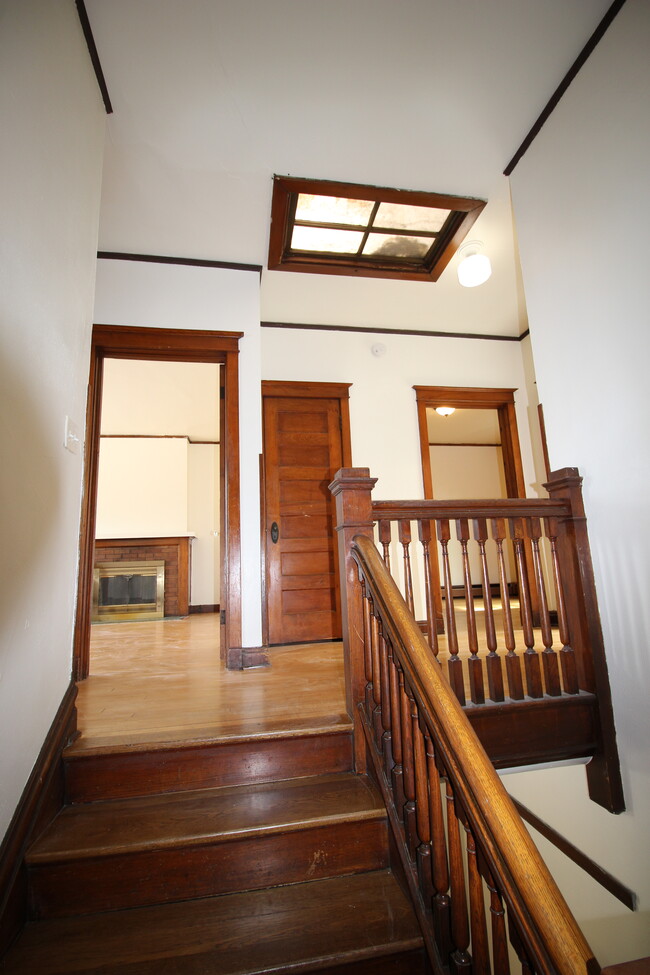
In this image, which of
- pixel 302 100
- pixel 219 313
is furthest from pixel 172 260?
pixel 302 100

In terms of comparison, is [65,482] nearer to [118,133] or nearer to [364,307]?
[118,133]

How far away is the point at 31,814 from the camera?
1.37m

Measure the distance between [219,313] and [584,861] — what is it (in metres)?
3.80

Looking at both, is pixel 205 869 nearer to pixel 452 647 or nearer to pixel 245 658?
pixel 452 647

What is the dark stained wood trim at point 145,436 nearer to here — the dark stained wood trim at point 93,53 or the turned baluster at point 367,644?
the dark stained wood trim at point 93,53

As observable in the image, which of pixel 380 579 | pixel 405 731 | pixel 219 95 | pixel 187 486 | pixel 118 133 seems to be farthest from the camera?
pixel 187 486

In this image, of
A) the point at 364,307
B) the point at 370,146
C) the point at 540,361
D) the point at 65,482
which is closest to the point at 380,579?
the point at 65,482

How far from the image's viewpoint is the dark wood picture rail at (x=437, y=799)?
30.7 inches

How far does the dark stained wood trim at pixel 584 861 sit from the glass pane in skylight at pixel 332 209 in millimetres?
3330

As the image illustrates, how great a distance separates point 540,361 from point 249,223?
2048 millimetres

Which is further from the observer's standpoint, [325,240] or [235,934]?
[325,240]

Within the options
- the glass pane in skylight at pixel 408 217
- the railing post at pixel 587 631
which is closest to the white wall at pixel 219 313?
the glass pane in skylight at pixel 408 217

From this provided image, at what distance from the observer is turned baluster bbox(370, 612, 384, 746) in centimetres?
161

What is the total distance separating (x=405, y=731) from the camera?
4.54ft
